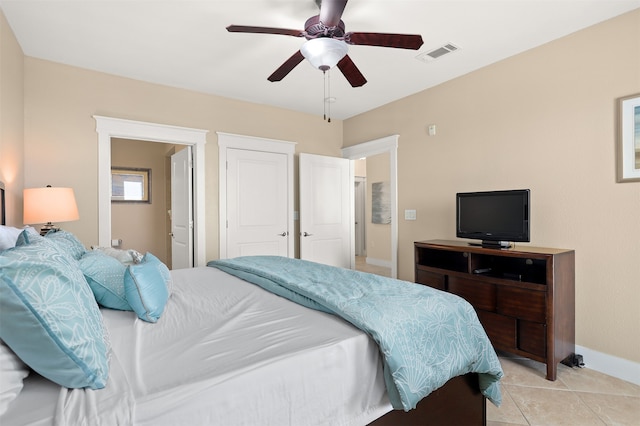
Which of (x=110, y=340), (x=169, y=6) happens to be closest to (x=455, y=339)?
Result: (x=110, y=340)

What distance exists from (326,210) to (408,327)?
3.46 metres

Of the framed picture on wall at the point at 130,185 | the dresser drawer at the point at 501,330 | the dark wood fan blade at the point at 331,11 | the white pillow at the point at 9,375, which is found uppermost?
the dark wood fan blade at the point at 331,11

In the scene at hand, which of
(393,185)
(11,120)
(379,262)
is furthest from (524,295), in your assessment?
(379,262)

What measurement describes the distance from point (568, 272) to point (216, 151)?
146 inches

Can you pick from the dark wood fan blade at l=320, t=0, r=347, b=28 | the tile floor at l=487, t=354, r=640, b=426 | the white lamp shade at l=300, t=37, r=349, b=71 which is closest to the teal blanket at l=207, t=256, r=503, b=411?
the tile floor at l=487, t=354, r=640, b=426

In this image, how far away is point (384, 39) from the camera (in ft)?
6.89

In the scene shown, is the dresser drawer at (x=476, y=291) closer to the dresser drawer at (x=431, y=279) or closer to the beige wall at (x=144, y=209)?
the dresser drawer at (x=431, y=279)

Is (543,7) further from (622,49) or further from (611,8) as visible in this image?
(622,49)

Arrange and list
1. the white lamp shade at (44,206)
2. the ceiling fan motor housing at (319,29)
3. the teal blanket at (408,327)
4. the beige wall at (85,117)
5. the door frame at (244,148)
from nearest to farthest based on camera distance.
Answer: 1. the teal blanket at (408,327)
2. the ceiling fan motor housing at (319,29)
3. the white lamp shade at (44,206)
4. the beige wall at (85,117)
5. the door frame at (244,148)

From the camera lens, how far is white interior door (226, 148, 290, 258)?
4137mm

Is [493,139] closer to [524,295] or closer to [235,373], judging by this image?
[524,295]

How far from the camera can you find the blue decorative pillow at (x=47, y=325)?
0.81m

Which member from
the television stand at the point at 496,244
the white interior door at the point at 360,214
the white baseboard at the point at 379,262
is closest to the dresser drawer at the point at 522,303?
the television stand at the point at 496,244

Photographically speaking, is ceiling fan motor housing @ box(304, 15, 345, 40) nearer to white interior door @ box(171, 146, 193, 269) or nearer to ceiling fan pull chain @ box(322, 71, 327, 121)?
ceiling fan pull chain @ box(322, 71, 327, 121)
